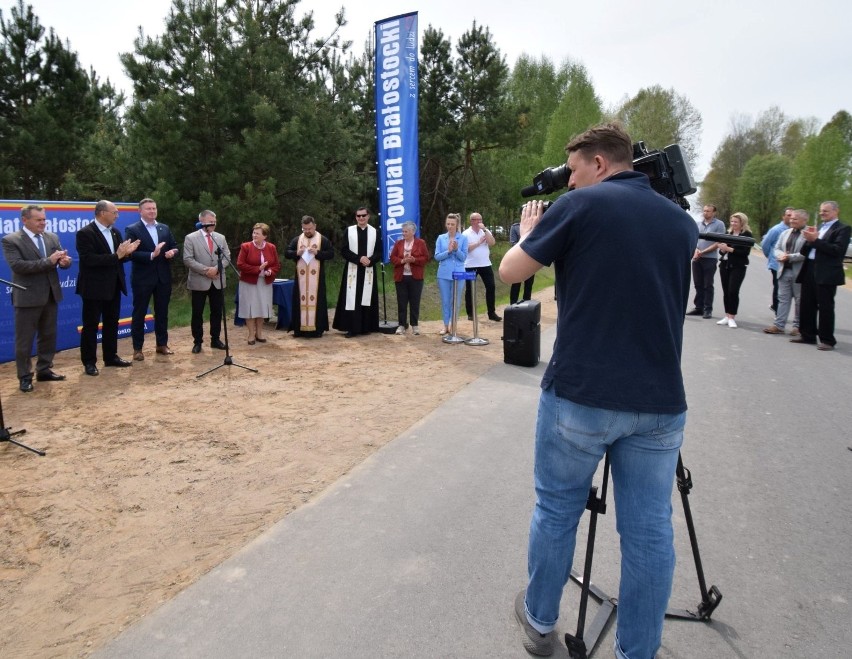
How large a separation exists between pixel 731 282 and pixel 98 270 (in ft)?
32.9

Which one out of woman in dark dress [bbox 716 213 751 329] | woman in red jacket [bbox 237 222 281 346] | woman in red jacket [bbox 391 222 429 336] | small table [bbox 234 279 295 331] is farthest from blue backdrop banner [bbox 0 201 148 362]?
woman in dark dress [bbox 716 213 751 329]

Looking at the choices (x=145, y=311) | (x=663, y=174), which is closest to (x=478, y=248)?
(x=145, y=311)

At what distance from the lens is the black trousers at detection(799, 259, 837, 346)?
333 inches

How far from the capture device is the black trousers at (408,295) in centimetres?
976

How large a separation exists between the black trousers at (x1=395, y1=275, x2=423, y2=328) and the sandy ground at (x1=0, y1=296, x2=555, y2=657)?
1850 millimetres

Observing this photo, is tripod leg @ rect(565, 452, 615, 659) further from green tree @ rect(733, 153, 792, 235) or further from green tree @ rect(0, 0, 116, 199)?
green tree @ rect(733, 153, 792, 235)

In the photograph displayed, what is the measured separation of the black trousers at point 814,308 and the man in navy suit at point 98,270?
950 cm

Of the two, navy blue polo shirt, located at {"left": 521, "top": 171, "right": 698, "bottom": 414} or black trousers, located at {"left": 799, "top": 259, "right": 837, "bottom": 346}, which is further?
black trousers, located at {"left": 799, "top": 259, "right": 837, "bottom": 346}

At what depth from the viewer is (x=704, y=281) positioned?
11094 millimetres

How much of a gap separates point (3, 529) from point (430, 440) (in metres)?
2.90

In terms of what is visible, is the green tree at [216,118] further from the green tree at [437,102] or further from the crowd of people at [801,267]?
the green tree at [437,102]

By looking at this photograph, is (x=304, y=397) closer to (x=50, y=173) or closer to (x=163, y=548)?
(x=163, y=548)

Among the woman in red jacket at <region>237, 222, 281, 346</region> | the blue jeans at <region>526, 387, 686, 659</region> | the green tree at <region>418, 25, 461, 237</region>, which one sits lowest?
the blue jeans at <region>526, 387, 686, 659</region>

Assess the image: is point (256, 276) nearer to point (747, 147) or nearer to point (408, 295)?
point (408, 295)
